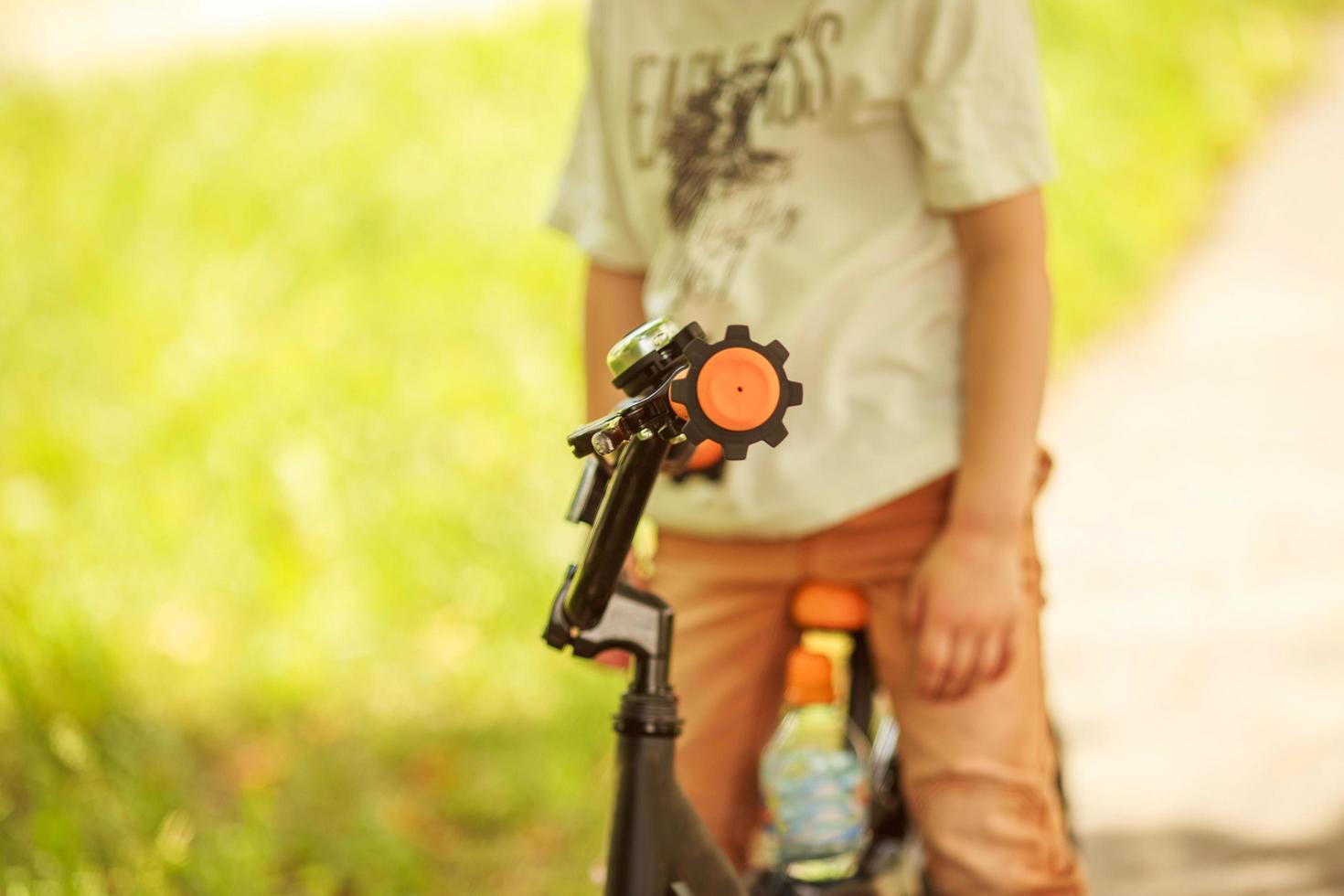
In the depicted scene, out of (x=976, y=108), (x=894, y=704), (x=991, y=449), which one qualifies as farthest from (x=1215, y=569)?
(x=976, y=108)

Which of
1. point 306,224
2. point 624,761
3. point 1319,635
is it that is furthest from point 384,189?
point 624,761

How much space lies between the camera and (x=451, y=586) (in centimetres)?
365

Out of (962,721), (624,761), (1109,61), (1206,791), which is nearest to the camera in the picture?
(624,761)

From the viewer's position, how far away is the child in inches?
61.2

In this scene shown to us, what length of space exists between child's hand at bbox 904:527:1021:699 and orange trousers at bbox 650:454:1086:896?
0.04m

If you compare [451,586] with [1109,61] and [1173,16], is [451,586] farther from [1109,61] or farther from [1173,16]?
[1173,16]

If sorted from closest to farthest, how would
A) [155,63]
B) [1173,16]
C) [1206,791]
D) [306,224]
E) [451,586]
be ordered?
[1206,791], [451,586], [306,224], [155,63], [1173,16]

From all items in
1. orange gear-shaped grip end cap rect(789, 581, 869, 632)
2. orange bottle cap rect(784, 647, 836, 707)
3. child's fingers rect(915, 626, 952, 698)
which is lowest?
orange bottle cap rect(784, 647, 836, 707)

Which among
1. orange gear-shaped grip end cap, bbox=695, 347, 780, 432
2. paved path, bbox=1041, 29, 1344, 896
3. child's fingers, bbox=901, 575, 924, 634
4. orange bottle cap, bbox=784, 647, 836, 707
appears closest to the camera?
orange gear-shaped grip end cap, bbox=695, 347, 780, 432

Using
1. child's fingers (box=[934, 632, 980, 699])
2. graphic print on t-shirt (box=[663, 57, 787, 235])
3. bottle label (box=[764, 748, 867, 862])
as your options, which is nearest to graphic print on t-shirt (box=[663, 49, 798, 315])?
graphic print on t-shirt (box=[663, 57, 787, 235])

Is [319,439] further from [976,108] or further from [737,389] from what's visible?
[737,389]

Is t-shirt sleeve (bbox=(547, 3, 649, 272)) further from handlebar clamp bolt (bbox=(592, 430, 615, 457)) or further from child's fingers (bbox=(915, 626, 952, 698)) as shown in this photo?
handlebar clamp bolt (bbox=(592, 430, 615, 457))

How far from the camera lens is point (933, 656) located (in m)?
1.59

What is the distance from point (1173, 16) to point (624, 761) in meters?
7.01
